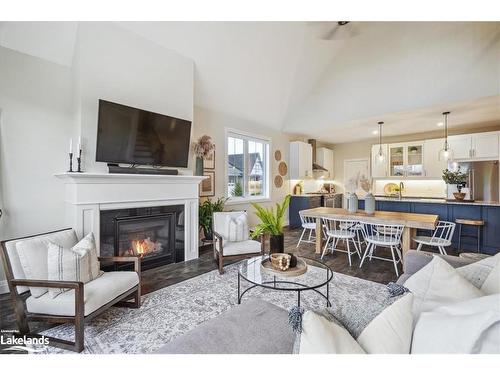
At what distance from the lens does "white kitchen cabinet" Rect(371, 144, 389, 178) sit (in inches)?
263

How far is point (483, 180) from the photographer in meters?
4.82

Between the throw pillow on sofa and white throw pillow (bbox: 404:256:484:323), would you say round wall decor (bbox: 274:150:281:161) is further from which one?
the throw pillow on sofa

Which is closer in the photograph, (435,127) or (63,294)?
(63,294)

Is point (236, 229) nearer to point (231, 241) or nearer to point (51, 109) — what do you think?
point (231, 241)

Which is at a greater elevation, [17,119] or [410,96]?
[410,96]

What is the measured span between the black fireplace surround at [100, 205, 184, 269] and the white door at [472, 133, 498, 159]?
6.18 m

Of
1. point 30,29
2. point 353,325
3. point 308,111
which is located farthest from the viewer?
point 308,111

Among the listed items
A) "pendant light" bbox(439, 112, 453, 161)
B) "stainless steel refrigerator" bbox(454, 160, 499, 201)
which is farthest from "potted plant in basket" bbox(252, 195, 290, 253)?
"stainless steel refrigerator" bbox(454, 160, 499, 201)

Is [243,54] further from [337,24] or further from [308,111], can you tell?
[308,111]

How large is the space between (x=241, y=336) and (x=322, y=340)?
601mm
